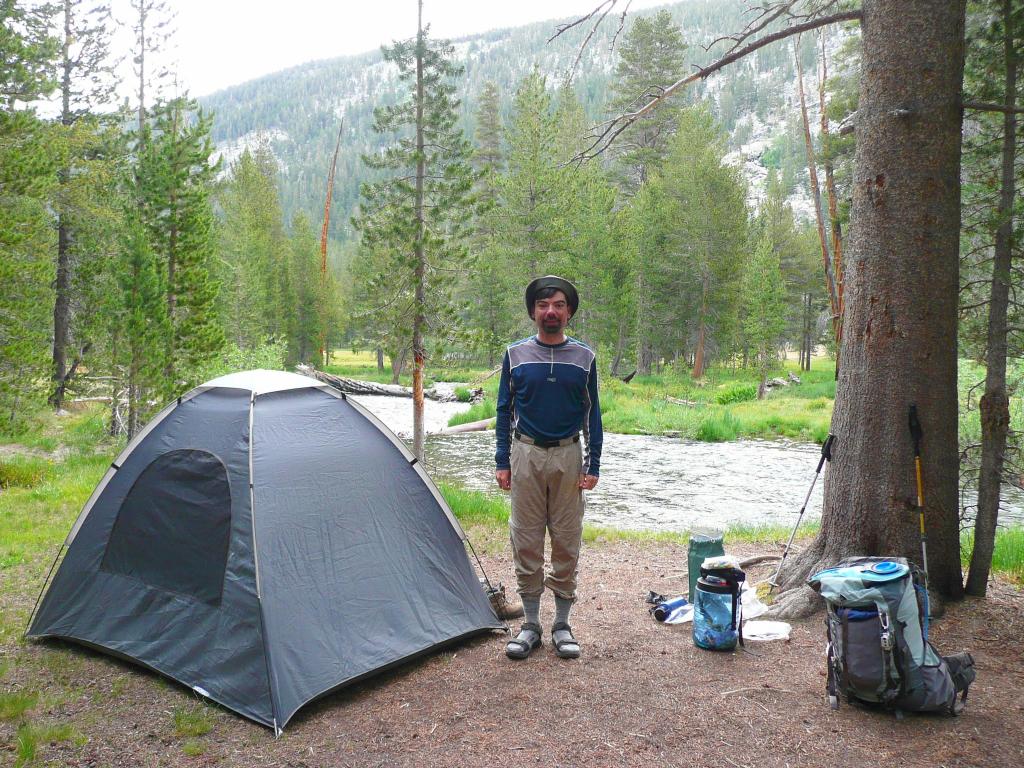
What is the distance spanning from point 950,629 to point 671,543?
3737 mm

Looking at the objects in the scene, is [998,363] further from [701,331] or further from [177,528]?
[701,331]

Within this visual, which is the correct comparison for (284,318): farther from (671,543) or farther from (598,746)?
(598,746)

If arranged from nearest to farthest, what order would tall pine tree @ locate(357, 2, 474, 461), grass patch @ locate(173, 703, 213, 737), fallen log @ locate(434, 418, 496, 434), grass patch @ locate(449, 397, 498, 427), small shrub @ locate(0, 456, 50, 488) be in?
grass patch @ locate(173, 703, 213, 737) → small shrub @ locate(0, 456, 50, 488) → tall pine tree @ locate(357, 2, 474, 461) → fallen log @ locate(434, 418, 496, 434) → grass patch @ locate(449, 397, 498, 427)

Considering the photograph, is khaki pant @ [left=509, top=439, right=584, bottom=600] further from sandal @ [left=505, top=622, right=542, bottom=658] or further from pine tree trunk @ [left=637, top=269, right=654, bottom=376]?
pine tree trunk @ [left=637, top=269, right=654, bottom=376]

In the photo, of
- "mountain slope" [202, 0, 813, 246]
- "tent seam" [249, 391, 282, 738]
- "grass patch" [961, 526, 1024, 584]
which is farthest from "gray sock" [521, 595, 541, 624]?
"mountain slope" [202, 0, 813, 246]

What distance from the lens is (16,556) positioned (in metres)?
7.00

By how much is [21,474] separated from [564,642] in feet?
32.8

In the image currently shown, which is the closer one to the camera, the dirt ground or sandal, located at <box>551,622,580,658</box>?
the dirt ground

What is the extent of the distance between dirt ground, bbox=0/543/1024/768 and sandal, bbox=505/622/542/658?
58mm

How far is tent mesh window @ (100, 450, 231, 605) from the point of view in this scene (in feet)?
14.4

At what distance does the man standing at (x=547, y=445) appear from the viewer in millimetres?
4426

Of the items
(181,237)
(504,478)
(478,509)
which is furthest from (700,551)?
(181,237)

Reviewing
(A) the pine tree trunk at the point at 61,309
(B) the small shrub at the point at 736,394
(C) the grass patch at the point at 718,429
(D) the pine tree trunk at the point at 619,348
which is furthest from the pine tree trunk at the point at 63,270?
(D) the pine tree trunk at the point at 619,348

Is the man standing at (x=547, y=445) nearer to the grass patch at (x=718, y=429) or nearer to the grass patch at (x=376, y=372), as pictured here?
the grass patch at (x=718, y=429)
